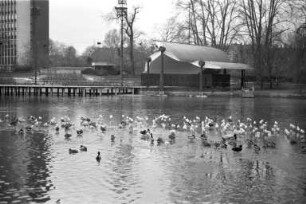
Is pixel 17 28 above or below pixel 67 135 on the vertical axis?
above

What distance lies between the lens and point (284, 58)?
7844cm

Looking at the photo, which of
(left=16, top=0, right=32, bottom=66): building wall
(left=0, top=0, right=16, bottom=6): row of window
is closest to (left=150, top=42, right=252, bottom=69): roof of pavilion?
(left=16, top=0, right=32, bottom=66): building wall

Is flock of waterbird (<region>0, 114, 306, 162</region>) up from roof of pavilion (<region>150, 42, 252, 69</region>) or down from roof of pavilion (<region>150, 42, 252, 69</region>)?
down

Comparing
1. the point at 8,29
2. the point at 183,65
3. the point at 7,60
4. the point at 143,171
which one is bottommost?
the point at 143,171

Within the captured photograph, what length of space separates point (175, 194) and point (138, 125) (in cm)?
1495

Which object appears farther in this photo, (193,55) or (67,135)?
(193,55)

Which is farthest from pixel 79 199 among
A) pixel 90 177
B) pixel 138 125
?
pixel 138 125

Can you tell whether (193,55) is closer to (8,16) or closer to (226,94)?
(226,94)

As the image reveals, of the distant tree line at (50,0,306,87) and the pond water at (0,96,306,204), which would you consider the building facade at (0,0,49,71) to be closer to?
the distant tree line at (50,0,306,87)

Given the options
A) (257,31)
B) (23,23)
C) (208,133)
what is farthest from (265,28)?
(23,23)

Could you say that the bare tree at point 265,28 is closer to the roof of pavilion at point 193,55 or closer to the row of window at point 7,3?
the roof of pavilion at point 193,55

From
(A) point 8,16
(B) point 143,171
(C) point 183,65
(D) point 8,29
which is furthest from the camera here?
(A) point 8,16

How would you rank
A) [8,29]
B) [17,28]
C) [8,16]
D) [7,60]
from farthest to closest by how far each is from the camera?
1. [8,16]
2. [8,29]
3. [7,60]
4. [17,28]

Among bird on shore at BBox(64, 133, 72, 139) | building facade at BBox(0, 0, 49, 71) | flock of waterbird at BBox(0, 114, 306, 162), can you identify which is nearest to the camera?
flock of waterbird at BBox(0, 114, 306, 162)
